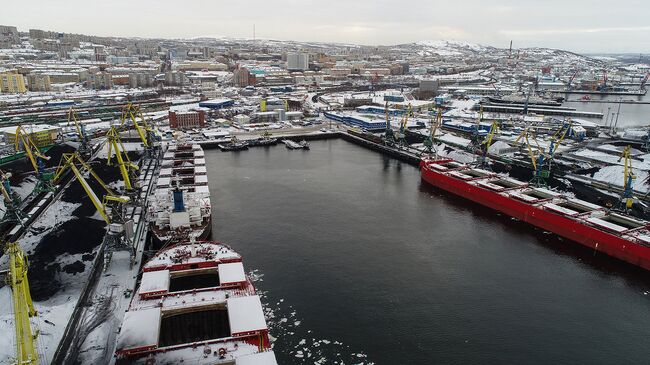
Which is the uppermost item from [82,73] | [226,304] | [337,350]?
[82,73]

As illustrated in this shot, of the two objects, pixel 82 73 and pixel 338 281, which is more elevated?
pixel 82 73

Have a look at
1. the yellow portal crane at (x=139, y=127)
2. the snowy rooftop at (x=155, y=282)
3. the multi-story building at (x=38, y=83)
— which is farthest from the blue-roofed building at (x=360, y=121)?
the multi-story building at (x=38, y=83)

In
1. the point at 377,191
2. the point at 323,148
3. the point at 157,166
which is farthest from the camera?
the point at 323,148

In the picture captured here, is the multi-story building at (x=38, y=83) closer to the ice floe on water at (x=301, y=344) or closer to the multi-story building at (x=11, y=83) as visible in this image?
the multi-story building at (x=11, y=83)

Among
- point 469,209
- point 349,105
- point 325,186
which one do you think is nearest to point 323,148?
point 325,186

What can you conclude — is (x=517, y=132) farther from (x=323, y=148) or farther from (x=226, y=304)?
(x=226, y=304)
